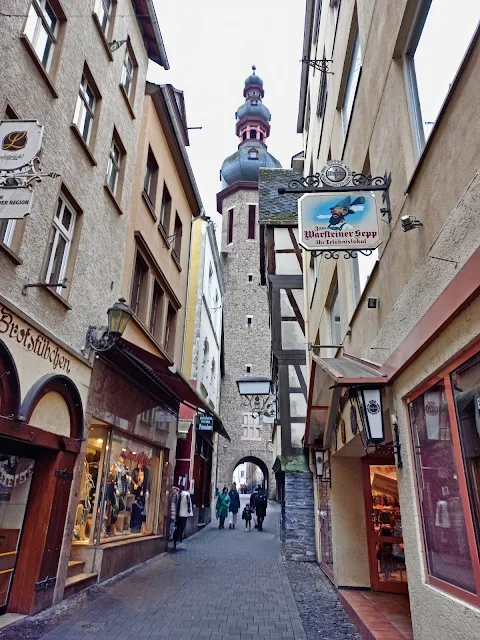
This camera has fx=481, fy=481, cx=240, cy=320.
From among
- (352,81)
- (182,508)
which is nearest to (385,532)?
(182,508)

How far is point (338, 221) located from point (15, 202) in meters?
3.31

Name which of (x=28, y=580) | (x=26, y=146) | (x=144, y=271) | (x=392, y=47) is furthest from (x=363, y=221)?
(x=144, y=271)

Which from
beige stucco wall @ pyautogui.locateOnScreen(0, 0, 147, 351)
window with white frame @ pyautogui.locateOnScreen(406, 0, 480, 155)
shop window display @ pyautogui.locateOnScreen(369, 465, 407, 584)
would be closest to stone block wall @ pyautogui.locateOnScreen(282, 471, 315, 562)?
shop window display @ pyautogui.locateOnScreen(369, 465, 407, 584)

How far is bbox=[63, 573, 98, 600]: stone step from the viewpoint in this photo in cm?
698

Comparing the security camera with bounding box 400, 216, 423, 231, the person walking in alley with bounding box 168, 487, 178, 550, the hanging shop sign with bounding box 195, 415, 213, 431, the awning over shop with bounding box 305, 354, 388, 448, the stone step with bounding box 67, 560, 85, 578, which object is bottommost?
the stone step with bounding box 67, 560, 85, 578

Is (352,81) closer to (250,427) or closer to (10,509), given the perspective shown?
(10,509)

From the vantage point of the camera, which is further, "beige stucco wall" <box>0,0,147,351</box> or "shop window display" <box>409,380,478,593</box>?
"beige stucco wall" <box>0,0,147,351</box>

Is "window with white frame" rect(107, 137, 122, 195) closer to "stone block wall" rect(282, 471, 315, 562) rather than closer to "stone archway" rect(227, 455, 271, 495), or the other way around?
"stone block wall" rect(282, 471, 315, 562)

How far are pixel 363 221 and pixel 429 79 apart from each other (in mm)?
1408

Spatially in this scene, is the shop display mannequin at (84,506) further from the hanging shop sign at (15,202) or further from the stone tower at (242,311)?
the stone tower at (242,311)

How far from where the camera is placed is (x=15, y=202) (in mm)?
4809

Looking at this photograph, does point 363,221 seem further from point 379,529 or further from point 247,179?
point 247,179

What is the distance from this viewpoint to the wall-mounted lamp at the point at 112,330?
7.71 m

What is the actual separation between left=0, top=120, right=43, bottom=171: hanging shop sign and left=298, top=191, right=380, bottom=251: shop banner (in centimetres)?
282
